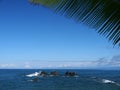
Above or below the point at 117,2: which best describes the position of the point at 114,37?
below

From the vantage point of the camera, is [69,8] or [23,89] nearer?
[69,8]

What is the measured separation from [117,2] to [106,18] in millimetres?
293

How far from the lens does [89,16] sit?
14.0ft

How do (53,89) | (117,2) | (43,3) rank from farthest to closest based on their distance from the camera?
(53,89), (43,3), (117,2)

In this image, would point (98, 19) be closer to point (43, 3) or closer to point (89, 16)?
point (89, 16)

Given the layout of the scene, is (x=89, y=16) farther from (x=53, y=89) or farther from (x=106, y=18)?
(x=53, y=89)

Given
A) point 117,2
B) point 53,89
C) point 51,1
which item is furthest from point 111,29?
point 53,89

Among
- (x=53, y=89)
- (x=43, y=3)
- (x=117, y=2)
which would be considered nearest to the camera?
(x=117, y=2)

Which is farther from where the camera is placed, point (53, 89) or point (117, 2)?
point (53, 89)

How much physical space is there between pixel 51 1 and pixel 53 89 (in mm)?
52152

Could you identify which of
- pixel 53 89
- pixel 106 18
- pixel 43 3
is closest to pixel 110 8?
pixel 106 18

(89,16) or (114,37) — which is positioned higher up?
(89,16)

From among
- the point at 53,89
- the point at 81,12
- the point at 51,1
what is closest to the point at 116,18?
the point at 81,12

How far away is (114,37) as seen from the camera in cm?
428
